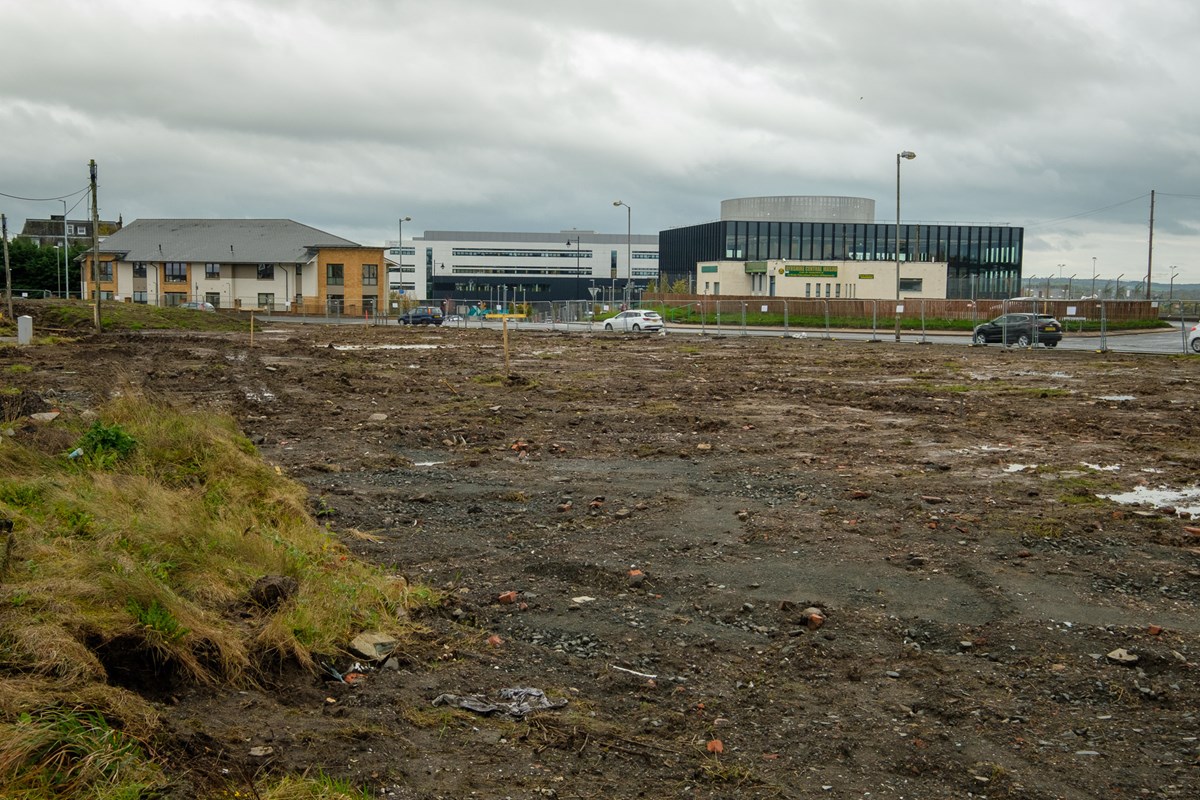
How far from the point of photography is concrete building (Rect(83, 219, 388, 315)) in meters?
96.1

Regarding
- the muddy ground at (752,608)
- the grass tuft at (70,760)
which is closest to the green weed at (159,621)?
the muddy ground at (752,608)

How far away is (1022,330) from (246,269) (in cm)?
7428

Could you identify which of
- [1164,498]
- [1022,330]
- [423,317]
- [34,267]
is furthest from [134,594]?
[34,267]

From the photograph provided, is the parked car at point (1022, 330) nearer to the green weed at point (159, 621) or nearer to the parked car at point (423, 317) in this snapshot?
the parked car at point (423, 317)

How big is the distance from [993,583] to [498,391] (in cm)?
1616

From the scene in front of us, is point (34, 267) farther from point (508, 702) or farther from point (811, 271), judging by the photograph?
point (508, 702)

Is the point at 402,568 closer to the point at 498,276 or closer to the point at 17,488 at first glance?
the point at 17,488

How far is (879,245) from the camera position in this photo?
12456 cm

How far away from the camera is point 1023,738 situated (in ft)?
18.1

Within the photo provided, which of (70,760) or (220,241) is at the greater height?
(220,241)

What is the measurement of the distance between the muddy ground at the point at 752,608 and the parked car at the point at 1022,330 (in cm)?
2685

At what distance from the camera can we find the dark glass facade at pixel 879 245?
398ft

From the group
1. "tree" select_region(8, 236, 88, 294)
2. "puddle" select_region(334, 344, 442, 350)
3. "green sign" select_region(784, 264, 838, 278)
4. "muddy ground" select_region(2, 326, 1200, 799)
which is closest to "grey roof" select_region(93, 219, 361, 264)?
"tree" select_region(8, 236, 88, 294)

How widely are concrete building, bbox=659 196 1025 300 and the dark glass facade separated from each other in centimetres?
12
